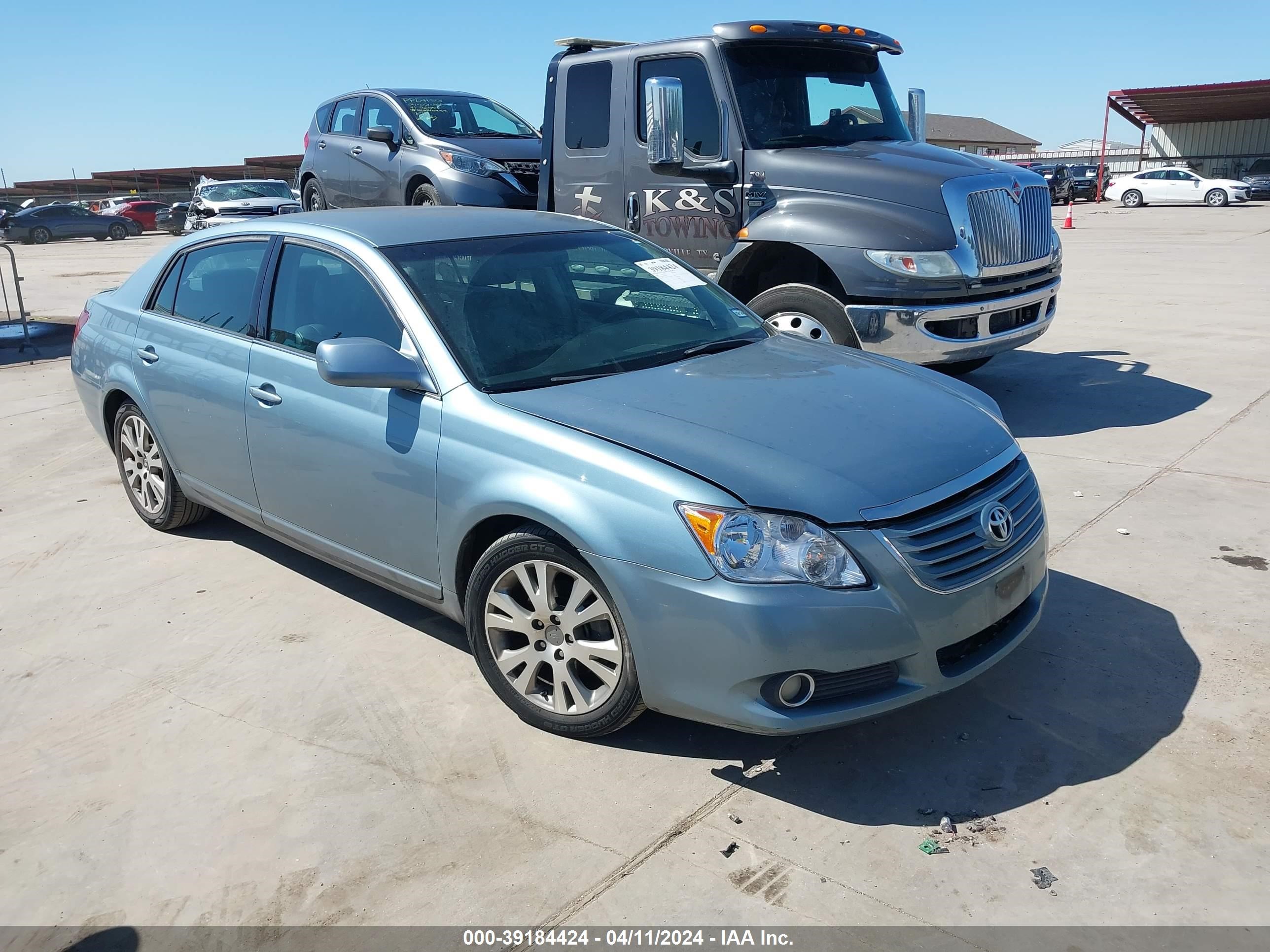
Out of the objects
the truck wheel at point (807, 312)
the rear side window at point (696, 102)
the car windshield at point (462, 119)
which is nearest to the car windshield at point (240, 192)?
the car windshield at point (462, 119)

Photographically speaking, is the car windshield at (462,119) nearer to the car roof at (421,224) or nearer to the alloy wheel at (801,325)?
the alloy wheel at (801,325)

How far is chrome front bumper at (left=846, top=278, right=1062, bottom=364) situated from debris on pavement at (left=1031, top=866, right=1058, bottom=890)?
4.11 metres

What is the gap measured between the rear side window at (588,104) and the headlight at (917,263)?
229 cm

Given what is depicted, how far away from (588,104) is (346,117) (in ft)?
16.3

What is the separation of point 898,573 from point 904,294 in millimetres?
3735

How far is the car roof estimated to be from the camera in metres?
4.33

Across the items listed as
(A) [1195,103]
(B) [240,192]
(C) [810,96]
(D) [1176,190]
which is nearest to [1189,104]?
(A) [1195,103]

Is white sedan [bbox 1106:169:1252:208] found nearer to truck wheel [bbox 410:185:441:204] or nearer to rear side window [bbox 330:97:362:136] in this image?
rear side window [bbox 330:97:362:136]

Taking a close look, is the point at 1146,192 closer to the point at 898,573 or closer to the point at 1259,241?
the point at 1259,241

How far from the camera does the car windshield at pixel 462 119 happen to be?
10.5 meters

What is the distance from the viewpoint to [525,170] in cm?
995

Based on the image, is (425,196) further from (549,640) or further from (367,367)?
(549,640)

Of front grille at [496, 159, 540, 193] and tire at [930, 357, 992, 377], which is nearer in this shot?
tire at [930, 357, 992, 377]

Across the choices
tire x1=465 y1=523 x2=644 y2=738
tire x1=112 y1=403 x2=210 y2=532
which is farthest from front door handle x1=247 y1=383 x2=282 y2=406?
tire x1=465 y1=523 x2=644 y2=738
